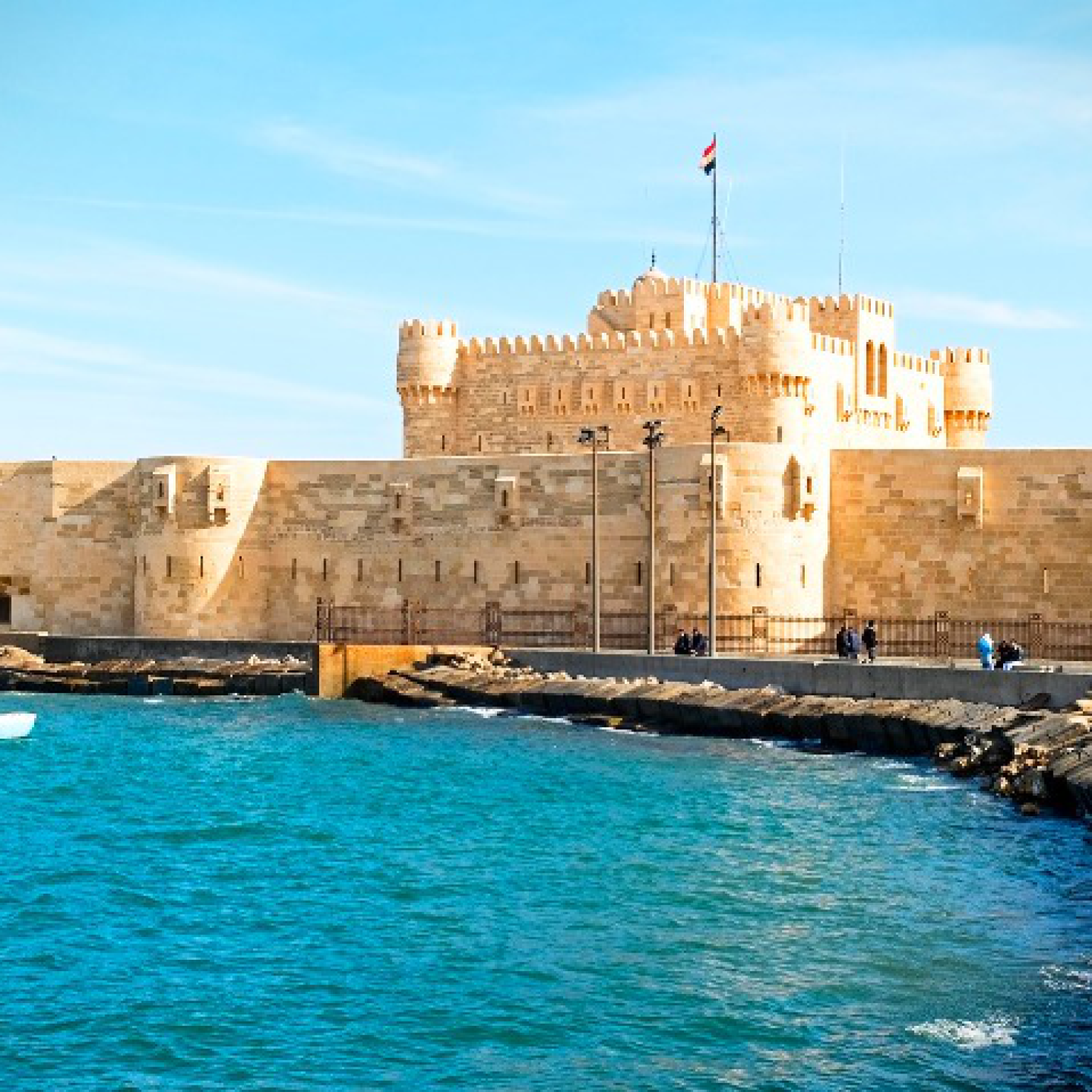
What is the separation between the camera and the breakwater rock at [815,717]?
27.3 m

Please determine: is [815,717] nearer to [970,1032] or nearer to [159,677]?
[159,677]

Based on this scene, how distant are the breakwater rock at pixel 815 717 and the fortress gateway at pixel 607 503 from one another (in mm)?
3293

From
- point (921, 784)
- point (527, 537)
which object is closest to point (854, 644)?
point (527, 537)

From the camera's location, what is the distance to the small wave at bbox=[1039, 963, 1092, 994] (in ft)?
56.9

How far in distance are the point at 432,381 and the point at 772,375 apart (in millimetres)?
9491

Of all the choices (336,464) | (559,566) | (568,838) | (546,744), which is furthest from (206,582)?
(568,838)

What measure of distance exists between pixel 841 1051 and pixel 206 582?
102ft

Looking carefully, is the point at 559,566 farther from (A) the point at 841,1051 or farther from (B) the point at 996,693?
(A) the point at 841,1051

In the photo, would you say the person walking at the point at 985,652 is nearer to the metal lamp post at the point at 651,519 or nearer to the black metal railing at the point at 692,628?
the black metal railing at the point at 692,628

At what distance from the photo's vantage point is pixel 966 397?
5816cm

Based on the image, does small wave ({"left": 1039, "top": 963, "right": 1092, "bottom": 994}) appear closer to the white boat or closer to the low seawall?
the low seawall

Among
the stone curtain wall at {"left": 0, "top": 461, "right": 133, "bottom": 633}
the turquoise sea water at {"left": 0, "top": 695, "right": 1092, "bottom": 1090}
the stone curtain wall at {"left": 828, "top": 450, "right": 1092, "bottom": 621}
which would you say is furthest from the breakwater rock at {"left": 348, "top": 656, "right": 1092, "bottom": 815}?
the stone curtain wall at {"left": 0, "top": 461, "right": 133, "bottom": 633}

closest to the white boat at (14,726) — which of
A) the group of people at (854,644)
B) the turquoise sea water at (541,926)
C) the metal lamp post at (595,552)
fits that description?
the turquoise sea water at (541,926)

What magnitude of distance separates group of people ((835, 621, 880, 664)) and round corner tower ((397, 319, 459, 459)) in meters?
15.8
